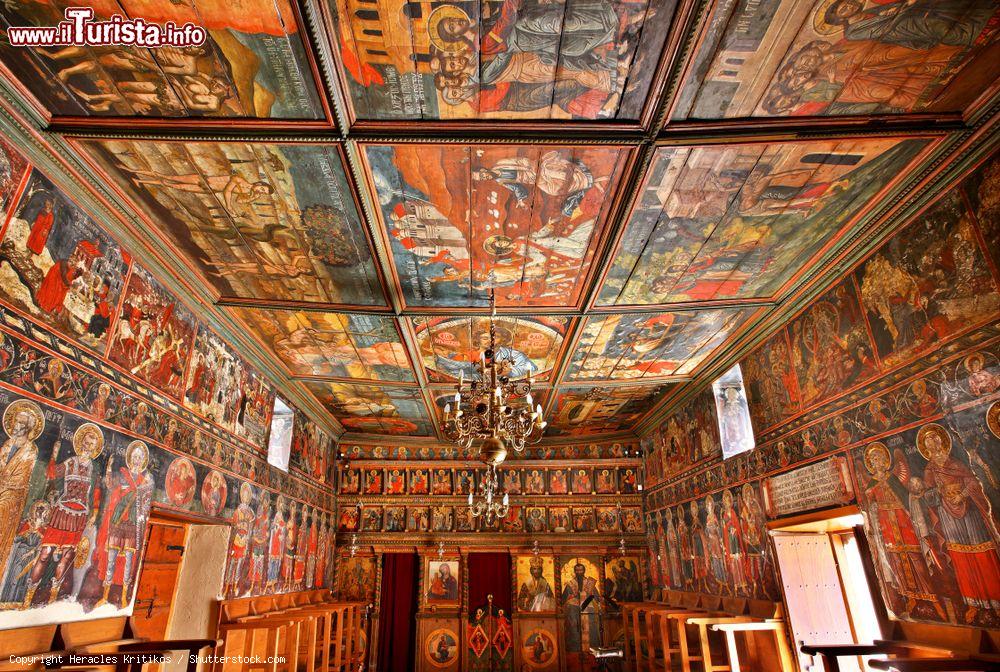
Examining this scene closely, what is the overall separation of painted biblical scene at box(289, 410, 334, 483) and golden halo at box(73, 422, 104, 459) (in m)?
6.41

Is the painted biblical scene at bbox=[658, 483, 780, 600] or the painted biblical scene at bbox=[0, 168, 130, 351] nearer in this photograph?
the painted biblical scene at bbox=[0, 168, 130, 351]

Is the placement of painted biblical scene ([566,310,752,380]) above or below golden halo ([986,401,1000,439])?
above

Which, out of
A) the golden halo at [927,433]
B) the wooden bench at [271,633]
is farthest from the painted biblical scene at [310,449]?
the golden halo at [927,433]

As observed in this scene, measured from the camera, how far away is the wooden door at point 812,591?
Answer: 7984mm

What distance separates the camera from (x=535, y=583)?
14836 mm

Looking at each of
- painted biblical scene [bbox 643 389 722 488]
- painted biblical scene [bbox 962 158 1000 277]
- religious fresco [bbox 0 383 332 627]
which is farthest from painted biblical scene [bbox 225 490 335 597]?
painted biblical scene [bbox 962 158 1000 277]

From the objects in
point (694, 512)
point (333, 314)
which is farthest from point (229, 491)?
point (694, 512)

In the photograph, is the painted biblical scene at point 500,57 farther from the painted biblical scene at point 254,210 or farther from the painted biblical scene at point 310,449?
the painted biblical scene at point 310,449

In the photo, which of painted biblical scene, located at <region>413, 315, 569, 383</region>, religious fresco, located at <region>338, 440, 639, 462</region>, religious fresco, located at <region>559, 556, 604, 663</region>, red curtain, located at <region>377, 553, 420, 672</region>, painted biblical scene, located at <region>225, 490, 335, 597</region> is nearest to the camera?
painted biblical scene, located at <region>413, 315, 569, 383</region>

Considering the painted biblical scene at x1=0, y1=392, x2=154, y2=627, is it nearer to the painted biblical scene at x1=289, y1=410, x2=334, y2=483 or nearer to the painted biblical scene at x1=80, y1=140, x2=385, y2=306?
the painted biblical scene at x1=80, y1=140, x2=385, y2=306

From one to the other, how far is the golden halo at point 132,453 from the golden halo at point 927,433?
8.71 meters

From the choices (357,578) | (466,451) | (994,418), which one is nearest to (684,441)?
(466,451)

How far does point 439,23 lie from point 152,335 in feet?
17.6

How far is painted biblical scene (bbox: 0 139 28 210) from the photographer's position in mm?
4551
